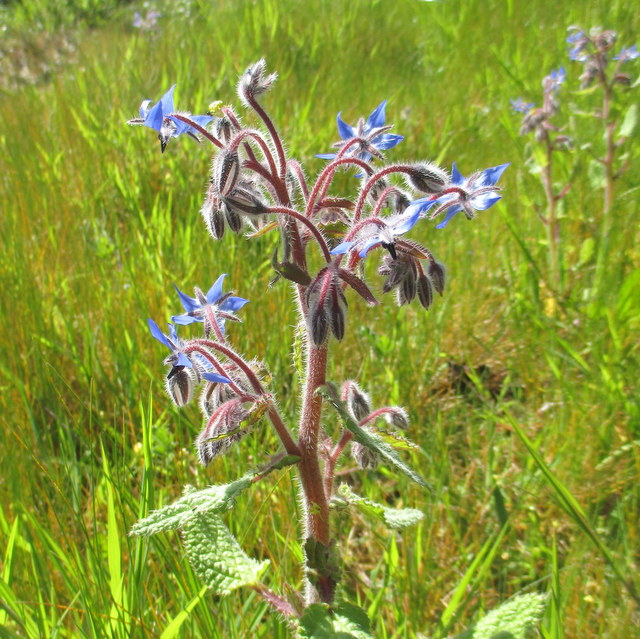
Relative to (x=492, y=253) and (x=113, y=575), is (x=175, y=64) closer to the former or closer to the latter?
(x=492, y=253)

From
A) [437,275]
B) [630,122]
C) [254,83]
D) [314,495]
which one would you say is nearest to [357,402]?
[314,495]

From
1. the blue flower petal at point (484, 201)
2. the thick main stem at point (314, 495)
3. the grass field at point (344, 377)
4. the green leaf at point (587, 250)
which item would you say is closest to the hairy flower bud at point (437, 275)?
the blue flower petal at point (484, 201)

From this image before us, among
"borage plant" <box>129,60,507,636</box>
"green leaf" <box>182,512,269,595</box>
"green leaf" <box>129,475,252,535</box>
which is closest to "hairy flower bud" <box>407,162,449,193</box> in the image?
"borage plant" <box>129,60,507,636</box>

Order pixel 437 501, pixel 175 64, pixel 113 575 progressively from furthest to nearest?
pixel 175 64
pixel 437 501
pixel 113 575

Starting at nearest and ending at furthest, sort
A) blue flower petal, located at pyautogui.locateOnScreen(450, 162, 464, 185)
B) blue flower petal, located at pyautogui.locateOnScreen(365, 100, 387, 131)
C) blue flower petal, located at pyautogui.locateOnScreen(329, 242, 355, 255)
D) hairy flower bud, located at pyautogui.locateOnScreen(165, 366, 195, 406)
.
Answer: blue flower petal, located at pyautogui.locateOnScreen(329, 242, 355, 255) < blue flower petal, located at pyautogui.locateOnScreen(450, 162, 464, 185) < hairy flower bud, located at pyautogui.locateOnScreen(165, 366, 195, 406) < blue flower petal, located at pyautogui.locateOnScreen(365, 100, 387, 131)

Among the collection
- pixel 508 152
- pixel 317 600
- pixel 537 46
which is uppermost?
pixel 537 46

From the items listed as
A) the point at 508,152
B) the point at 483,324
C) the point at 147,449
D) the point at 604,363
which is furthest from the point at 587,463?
the point at 508,152

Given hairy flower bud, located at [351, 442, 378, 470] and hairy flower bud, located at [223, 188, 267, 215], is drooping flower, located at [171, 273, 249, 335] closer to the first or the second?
hairy flower bud, located at [223, 188, 267, 215]
